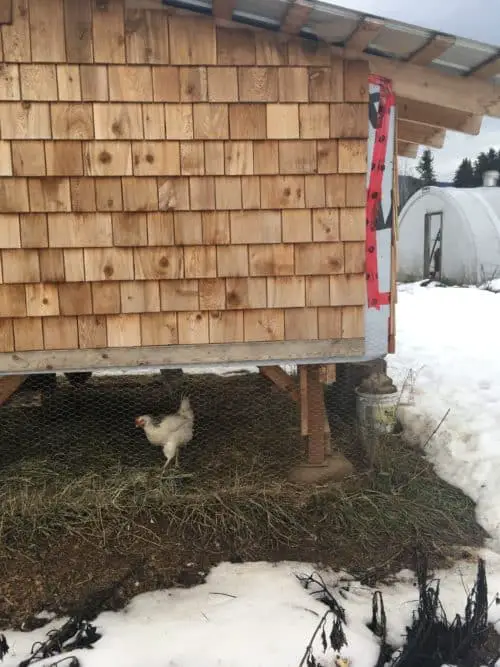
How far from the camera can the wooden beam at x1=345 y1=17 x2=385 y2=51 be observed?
286 centimetres

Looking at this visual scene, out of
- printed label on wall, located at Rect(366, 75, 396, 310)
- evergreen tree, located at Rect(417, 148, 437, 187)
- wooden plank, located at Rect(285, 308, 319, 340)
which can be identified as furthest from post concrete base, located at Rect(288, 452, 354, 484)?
evergreen tree, located at Rect(417, 148, 437, 187)

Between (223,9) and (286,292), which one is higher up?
(223,9)

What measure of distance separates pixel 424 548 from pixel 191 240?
204cm

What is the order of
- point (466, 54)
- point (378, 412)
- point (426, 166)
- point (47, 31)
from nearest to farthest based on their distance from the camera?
1. point (47, 31)
2. point (466, 54)
3. point (378, 412)
4. point (426, 166)

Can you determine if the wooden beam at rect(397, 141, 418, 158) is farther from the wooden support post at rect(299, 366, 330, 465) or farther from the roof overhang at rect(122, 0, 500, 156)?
the wooden support post at rect(299, 366, 330, 465)

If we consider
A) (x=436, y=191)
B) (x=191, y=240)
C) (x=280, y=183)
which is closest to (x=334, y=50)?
(x=280, y=183)

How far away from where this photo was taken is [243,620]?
245cm

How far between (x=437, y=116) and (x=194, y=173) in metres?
1.73

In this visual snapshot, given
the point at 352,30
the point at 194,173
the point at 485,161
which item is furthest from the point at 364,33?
the point at 485,161

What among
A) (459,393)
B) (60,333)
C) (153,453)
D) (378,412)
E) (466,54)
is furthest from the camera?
(459,393)

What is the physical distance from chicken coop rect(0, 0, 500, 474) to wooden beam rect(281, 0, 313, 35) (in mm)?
20

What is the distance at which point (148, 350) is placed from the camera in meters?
3.26

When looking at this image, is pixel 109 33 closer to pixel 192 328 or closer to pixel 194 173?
pixel 194 173

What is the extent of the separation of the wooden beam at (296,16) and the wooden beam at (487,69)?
1027 mm
